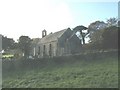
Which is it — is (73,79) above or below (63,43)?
below

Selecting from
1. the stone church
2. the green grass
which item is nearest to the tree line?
the stone church

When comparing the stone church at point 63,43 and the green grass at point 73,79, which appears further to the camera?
the stone church at point 63,43

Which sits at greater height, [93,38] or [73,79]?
[93,38]

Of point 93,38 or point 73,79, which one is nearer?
point 73,79

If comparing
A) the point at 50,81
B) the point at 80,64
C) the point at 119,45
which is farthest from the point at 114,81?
the point at 119,45

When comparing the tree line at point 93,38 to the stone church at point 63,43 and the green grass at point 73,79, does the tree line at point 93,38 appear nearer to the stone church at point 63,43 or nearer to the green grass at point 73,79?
the stone church at point 63,43

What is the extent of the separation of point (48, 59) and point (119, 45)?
423 inches

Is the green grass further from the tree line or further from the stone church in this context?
the stone church

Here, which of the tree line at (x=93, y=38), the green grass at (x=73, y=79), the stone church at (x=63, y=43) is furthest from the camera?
the stone church at (x=63, y=43)

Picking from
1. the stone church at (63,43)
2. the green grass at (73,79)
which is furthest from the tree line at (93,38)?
the green grass at (73,79)

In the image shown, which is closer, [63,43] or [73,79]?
[73,79]

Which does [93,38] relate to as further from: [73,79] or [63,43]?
[73,79]

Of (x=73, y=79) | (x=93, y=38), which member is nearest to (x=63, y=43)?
(x=93, y=38)

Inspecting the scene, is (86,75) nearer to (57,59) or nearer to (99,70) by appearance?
(99,70)
